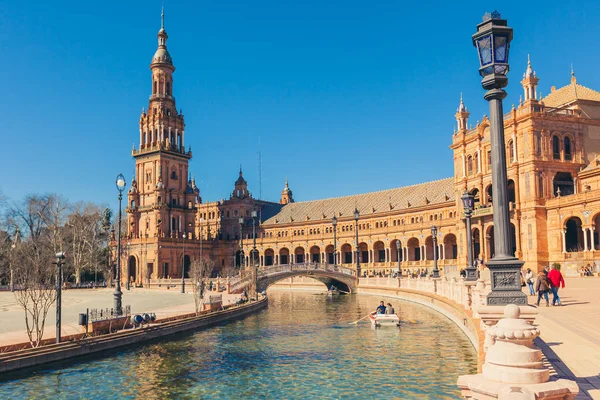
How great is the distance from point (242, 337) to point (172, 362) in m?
7.28

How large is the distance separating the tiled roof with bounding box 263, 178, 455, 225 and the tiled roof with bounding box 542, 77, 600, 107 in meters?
20.8

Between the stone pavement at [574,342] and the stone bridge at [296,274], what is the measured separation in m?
37.9

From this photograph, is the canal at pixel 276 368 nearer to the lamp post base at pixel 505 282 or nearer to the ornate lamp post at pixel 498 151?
the lamp post base at pixel 505 282

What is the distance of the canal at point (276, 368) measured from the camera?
56.3ft

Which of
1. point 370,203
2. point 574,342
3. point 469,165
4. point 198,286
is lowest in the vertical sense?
point 574,342

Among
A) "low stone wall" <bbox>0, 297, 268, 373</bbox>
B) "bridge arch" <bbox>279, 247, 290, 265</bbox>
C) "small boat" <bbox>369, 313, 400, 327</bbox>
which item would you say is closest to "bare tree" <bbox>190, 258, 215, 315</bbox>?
"low stone wall" <bbox>0, 297, 268, 373</bbox>

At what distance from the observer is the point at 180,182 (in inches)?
4067

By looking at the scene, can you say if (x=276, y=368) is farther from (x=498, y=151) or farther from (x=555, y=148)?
(x=555, y=148)

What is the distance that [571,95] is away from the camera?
2515 inches

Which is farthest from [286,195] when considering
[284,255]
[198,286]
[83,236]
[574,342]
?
[574,342]

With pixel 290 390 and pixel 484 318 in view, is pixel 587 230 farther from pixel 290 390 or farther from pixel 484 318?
pixel 484 318

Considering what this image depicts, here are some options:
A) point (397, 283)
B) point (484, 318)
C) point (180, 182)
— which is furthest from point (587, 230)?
point (180, 182)

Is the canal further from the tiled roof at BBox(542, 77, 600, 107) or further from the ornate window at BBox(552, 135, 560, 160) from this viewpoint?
the tiled roof at BBox(542, 77, 600, 107)

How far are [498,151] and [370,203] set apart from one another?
89.3 m
